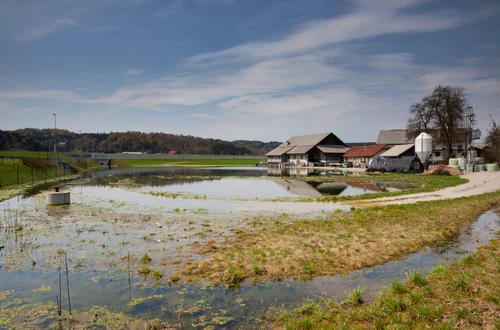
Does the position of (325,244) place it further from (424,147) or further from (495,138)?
(424,147)

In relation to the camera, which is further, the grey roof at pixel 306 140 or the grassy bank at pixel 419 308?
the grey roof at pixel 306 140

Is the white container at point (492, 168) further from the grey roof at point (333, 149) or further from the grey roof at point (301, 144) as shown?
the grey roof at point (301, 144)

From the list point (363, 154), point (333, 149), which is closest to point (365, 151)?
point (363, 154)

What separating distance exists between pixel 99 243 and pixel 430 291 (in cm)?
1104

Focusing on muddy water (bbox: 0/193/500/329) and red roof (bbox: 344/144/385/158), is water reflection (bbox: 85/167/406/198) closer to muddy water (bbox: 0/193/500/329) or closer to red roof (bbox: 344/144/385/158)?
muddy water (bbox: 0/193/500/329)

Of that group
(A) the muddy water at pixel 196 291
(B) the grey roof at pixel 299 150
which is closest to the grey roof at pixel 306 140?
(B) the grey roof at pixel 299 150

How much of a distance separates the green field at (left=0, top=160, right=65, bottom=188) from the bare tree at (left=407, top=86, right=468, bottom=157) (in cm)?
6674

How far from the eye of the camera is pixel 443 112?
62.7 m

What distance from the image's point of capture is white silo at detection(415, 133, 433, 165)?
53.0m

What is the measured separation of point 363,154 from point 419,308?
246 ft

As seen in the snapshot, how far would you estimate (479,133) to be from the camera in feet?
187

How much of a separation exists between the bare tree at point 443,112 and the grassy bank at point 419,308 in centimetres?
6240

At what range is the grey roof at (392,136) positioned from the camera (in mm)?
90875

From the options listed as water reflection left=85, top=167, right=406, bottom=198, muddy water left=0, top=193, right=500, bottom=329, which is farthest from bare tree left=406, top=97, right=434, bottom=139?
muddy water left=0, top=193, right=500, bottom=329
